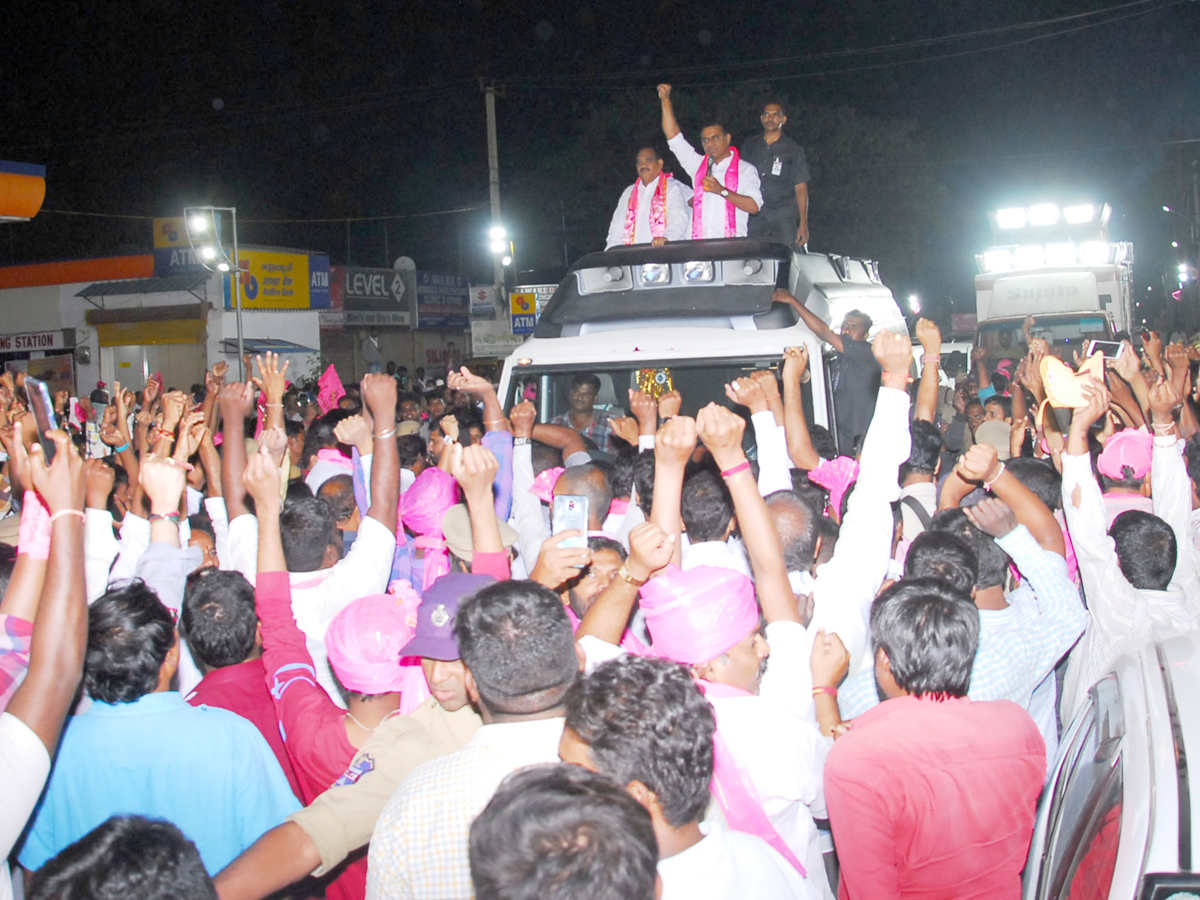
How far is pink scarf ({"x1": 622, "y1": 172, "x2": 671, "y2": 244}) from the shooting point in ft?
25.1

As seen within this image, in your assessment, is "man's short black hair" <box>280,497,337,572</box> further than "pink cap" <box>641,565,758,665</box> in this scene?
Yes

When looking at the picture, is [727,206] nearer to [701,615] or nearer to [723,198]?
[723,198]

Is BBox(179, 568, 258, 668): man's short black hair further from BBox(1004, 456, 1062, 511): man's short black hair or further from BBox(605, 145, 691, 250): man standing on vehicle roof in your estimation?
BBox(605, 145, 691, 250): man standing on vehicle roof

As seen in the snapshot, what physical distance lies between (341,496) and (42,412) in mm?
2523

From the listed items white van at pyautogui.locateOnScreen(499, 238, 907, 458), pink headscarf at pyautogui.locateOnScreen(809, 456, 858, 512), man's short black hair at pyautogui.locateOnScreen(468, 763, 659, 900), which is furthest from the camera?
white van at pyautogui.locateOnScreen(499, 238, 907, 458)

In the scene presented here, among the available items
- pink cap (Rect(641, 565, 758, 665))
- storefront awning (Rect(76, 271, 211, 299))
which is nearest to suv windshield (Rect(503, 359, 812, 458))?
pink cap (Rect(641, 565, 758, 665))

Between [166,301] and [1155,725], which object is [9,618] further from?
[166,301]

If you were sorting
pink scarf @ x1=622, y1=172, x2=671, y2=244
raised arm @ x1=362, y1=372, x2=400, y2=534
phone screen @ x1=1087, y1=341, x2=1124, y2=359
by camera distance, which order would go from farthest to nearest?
1. pink scarf @ x1=622, y1=172, x2=671, y2=244
2. phone screen @ x1=1087, y1=341, x2=1124, y2=359
3. raised arm @ x1=362, y1=372, x2=400, y2=534

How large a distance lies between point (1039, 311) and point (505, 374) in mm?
14672

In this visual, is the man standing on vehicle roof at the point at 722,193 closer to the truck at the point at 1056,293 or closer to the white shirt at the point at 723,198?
the white shirt at the point at 723,198

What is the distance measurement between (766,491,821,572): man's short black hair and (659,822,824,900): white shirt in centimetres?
161

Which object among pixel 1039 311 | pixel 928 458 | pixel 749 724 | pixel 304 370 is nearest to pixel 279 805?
pixel 749 724

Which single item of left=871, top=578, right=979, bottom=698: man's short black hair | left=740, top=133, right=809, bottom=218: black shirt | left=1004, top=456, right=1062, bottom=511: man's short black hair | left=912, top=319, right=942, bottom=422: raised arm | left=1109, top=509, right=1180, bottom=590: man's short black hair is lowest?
left=871, top=578, right=979, bottom=698: man's short black hair

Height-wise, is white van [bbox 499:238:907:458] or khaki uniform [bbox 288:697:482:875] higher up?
white van [bbox 499:238:907:458]
